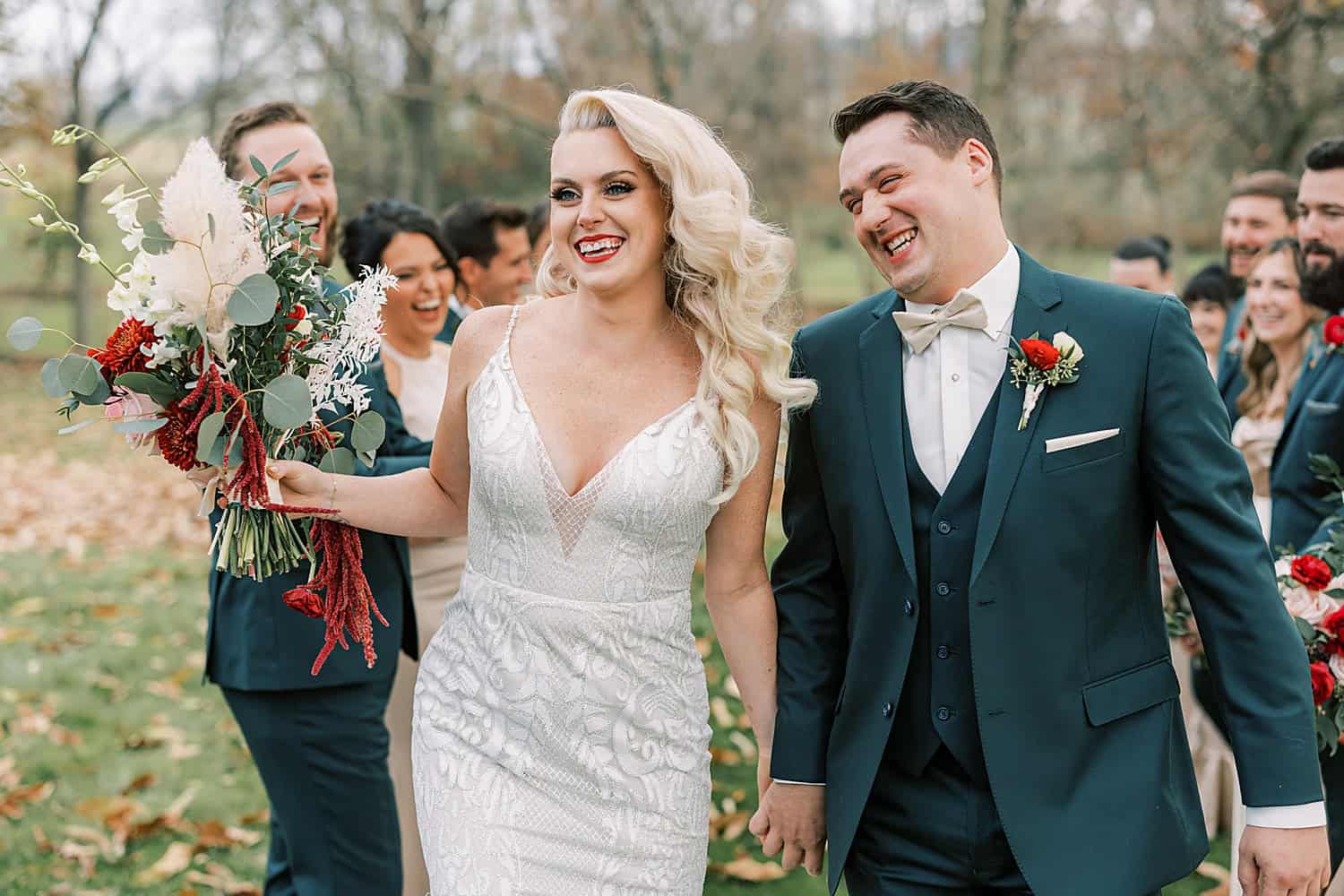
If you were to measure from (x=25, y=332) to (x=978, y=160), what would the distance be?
2211mm

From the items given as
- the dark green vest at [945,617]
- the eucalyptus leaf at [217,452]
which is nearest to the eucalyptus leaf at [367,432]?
the eucalyptus leaf at [217,452]

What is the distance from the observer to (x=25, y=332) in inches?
118

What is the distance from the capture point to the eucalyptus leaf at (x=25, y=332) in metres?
2.96

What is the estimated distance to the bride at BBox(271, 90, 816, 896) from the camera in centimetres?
331

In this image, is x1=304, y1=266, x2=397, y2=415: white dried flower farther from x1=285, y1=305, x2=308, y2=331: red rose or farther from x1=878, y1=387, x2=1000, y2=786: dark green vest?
x1=878, y1=387, x2=1000, y2=786: dark green vest

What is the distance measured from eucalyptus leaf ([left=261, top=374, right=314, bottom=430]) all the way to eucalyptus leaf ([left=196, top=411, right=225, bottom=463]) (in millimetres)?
105

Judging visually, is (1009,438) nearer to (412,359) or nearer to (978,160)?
(978,160)

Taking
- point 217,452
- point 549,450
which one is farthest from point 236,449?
point 549,450

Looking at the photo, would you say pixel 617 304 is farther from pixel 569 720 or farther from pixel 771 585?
pixel 569 720

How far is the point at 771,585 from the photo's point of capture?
348 centimetres

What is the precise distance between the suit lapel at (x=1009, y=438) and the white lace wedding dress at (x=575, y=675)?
2.62 ft

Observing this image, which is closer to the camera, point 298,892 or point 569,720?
point 569,720

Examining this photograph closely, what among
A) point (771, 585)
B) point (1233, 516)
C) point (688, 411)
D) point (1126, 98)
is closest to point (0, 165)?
point (688, 411)

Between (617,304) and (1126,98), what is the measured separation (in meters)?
16.2
